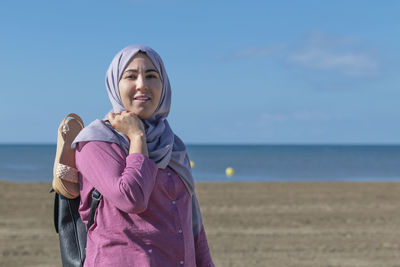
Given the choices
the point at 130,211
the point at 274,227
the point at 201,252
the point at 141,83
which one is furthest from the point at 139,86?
the point at 274,227

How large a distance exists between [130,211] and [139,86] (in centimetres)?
46

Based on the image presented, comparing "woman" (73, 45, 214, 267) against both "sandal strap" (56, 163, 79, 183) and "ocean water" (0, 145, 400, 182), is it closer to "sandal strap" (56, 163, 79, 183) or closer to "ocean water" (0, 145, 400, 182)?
"sandal strap" (56, 163, 79, 183)

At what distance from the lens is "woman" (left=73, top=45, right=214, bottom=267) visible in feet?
5.86

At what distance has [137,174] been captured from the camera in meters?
1.75

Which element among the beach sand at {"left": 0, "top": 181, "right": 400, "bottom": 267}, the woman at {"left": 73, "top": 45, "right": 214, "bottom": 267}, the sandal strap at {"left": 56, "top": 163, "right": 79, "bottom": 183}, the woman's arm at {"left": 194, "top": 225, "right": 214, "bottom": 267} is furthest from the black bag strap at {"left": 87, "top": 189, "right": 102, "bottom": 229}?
the beach sand at {"left": 0, "top": 181, "right": 400, "bottom": 267}

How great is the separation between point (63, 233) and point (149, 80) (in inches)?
25.7

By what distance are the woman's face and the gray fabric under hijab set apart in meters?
0.02

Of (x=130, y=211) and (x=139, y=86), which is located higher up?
(x=139, y=86)

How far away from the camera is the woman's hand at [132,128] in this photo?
1.86m

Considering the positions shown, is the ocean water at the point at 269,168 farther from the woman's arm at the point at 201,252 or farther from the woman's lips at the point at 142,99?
the woman's lips at the point at 142,99

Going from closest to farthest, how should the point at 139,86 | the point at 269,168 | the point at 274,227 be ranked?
the point at 139,86
the point at 274,227
the point at 269,168

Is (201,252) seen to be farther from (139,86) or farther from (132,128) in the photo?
(139,86)

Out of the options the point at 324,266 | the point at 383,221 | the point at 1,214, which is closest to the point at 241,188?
the point at 383,221

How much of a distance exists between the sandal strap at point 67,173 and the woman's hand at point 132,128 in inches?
8.5
